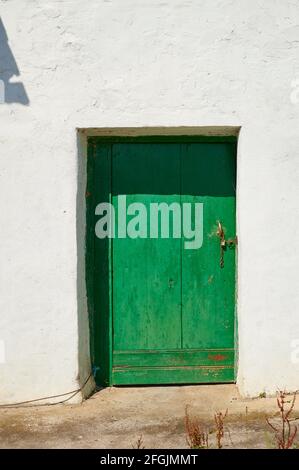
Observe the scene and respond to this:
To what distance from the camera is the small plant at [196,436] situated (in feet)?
11.6

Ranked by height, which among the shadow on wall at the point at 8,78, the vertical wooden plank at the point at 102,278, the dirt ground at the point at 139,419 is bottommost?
the dirt ground at the point at 139,419

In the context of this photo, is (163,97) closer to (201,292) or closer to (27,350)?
(201,292)

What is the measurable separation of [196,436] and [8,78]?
263cm

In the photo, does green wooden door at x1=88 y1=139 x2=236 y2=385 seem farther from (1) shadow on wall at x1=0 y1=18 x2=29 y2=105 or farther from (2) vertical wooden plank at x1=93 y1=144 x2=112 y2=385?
(1) shadow on wall at x1=0 y1=18 x2=29 y2=105

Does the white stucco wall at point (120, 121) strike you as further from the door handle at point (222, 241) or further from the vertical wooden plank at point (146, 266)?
the vertical wooden plank at point (146, 266)

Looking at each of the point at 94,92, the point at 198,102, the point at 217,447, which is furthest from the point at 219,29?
the point at 217,447

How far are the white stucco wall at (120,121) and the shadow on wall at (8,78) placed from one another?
0.12 feet

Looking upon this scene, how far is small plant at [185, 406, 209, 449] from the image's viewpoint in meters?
3.54

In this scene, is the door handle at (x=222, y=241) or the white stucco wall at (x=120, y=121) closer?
the white stucco wall at (x=120, y=121)

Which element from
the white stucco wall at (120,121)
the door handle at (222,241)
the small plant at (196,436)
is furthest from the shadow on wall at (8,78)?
the small plant at (196,436)

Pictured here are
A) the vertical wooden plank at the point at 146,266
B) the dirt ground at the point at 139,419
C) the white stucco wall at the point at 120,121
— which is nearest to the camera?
the dirt ground at the point at 139,419

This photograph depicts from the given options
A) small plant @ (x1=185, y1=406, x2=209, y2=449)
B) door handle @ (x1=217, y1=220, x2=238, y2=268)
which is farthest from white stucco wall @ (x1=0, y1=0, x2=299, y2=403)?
small plant @ (x1=185, y1=406, x2=209, y2=449)

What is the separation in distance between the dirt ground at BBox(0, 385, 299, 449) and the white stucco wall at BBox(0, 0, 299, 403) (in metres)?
0.26

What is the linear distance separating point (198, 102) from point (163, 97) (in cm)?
24
